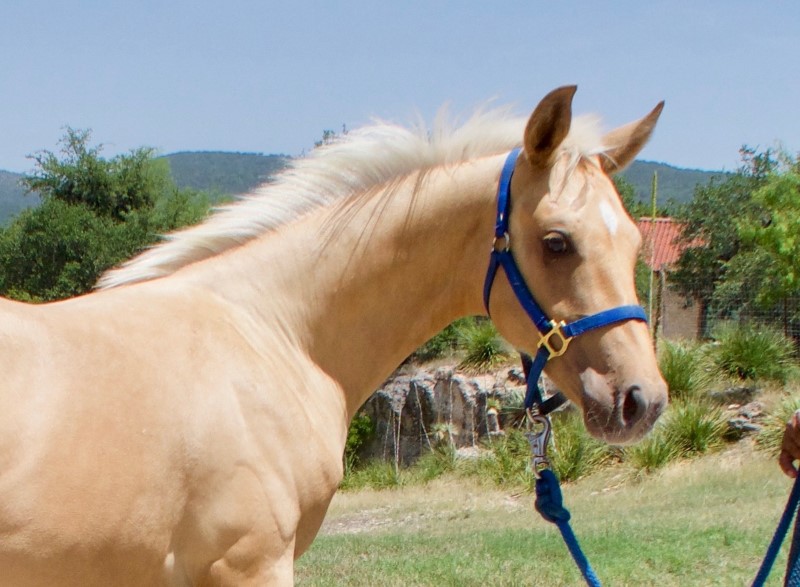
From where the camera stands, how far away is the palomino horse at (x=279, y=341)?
2.29m

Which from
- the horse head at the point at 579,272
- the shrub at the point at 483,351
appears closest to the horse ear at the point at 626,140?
the horse head at the point at 579,272

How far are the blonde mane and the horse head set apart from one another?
8.0 inches

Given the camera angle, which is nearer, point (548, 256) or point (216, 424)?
point (216, 424)

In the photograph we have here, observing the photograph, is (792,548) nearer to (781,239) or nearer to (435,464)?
(435,464)

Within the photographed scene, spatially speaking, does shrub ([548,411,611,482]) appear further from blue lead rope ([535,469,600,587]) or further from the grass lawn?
blue lead rope ([535,469,600,587])

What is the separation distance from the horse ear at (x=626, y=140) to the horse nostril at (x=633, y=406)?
0.90 metres

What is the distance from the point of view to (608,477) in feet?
49.6

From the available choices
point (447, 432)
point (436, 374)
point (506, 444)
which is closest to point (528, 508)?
point (506, 444)

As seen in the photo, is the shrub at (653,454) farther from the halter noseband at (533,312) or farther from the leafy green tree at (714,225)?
the leafy green tree at (714,225)

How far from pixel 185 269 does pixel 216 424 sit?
0.77m

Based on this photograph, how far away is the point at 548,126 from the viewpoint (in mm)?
2936

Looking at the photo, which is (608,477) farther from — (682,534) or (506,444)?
(682,534)

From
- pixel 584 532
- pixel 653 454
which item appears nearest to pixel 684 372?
pixel 653 454

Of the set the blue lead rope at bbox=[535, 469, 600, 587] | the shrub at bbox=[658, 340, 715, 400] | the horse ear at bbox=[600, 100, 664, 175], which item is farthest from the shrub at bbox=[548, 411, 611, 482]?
the horse ear at bbox=[600, 100, 664, 175]
